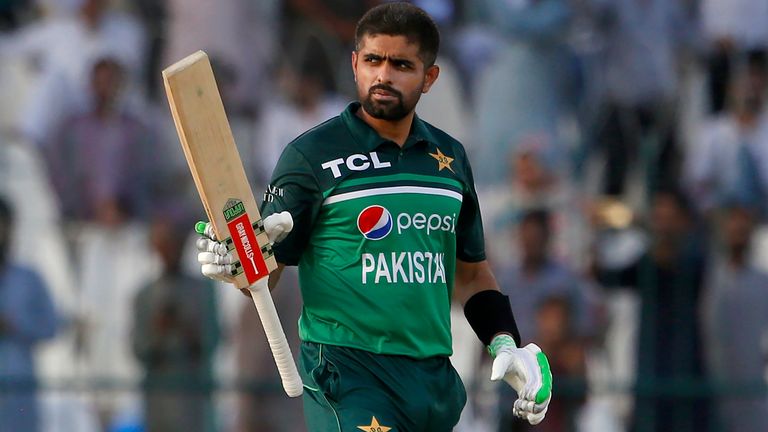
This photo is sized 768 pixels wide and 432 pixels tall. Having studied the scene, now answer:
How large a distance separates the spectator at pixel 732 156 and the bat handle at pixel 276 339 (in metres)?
5.29

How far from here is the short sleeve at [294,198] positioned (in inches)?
200

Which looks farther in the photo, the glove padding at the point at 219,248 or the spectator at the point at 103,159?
the spectator at the point at 103,159


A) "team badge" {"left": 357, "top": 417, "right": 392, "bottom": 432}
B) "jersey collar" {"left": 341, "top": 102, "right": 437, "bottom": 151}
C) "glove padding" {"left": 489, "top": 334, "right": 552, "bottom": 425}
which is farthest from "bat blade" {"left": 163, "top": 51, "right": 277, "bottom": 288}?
"glove padding" {"left": 489, "top": 334, "right": 552, "bottom": 425}

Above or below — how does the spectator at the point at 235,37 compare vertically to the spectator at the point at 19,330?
above

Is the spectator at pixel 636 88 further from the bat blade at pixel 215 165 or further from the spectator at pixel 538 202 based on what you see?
the bat blade at pixel 215 165

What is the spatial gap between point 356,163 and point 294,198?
0.78 ft

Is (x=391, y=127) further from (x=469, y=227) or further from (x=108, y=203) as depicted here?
(x=108, y=203)

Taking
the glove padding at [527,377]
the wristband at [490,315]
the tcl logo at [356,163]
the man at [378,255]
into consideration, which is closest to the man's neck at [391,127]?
the man at [378,255]

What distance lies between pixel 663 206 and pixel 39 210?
388cm

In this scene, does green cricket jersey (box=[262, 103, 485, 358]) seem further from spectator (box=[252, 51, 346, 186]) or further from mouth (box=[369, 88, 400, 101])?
spectator (box=[252, 51, 346, 186])

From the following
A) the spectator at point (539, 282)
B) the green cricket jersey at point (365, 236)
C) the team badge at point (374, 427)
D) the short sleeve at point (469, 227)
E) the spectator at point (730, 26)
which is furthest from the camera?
the spectator at point (730, 26)

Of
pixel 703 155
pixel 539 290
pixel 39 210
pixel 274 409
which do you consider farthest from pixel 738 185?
pixel 39 210

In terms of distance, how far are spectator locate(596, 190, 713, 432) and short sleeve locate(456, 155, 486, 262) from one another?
165 inches

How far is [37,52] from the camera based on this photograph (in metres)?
9.78
